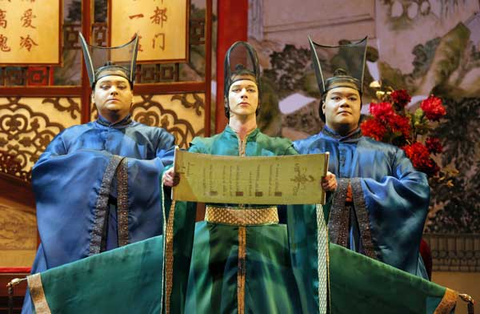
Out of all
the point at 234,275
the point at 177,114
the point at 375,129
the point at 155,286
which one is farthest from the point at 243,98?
the point at 177,114

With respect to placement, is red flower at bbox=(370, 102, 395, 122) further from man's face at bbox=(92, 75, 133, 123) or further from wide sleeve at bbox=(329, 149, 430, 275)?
man's face at bbox=(92, 75, 133, 123)

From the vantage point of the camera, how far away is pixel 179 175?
311 centimetres

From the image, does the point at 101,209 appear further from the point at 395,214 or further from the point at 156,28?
the point at 156,28

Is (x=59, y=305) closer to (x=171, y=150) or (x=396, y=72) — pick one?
(x=171, y=150)

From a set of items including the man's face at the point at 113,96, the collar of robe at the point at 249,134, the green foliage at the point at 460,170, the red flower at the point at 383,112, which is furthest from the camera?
the green foliage at the point at 460,170

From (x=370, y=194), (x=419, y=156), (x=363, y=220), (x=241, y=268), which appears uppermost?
(x=419, y=156)

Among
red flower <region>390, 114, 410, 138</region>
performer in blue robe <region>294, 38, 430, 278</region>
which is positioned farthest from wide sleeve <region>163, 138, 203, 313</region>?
red flower <region>390, 114, 410, 138</region>

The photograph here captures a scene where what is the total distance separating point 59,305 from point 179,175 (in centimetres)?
72

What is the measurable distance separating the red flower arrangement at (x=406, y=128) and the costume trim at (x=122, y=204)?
1.42 meters

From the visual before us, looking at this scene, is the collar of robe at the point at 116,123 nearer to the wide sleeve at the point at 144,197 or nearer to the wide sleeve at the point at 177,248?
the wide sleeve at the point at 144,197

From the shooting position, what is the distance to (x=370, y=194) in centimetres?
364

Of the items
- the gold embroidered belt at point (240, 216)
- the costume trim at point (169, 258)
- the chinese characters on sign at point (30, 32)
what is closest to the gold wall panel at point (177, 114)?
the chinese characters on sign at point (30, 32)

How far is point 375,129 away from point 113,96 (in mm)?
1444

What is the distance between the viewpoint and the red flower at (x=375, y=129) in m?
4.48
